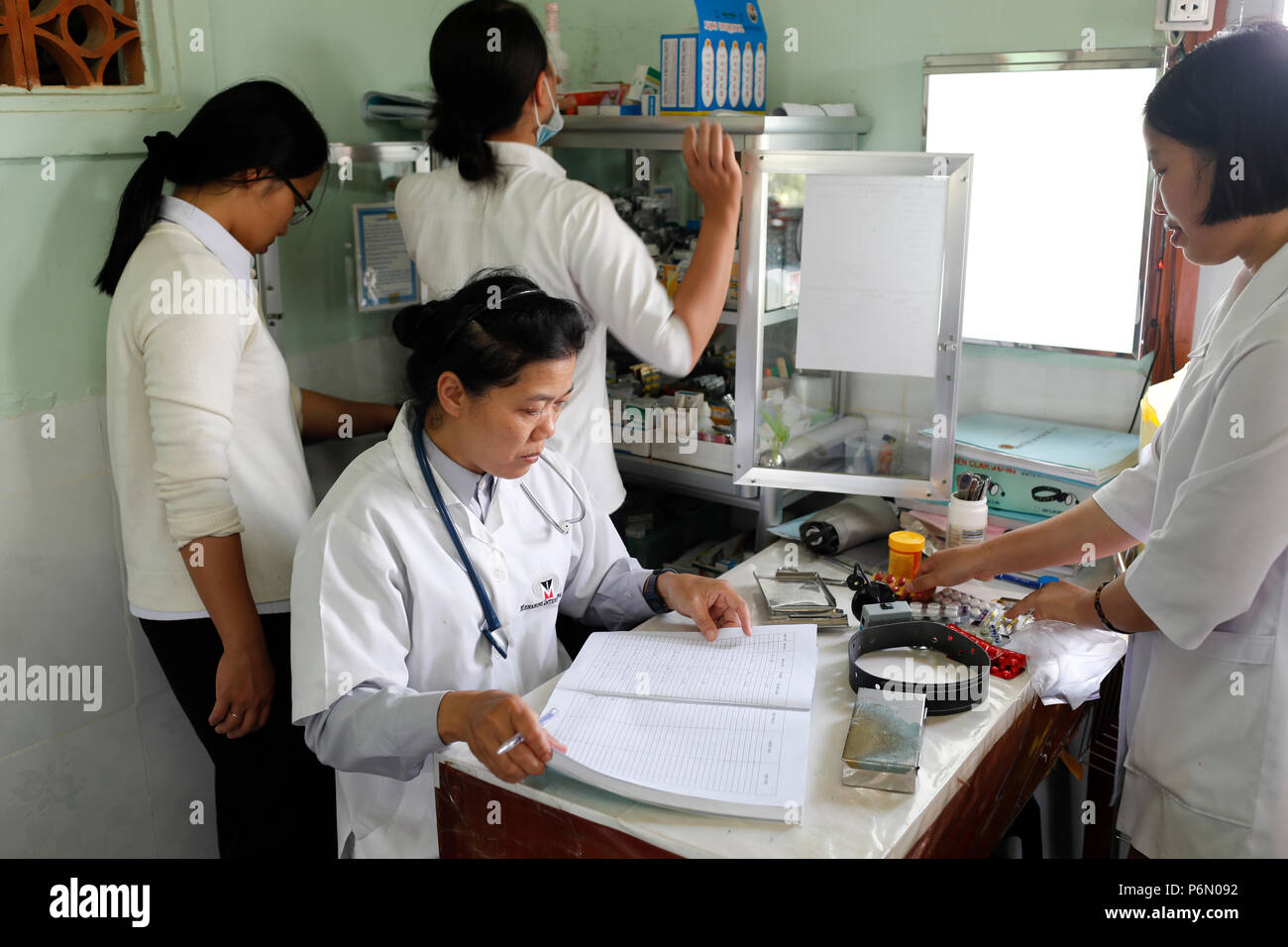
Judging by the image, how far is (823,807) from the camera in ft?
4.33

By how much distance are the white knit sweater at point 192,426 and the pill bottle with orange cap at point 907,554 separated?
106 cm

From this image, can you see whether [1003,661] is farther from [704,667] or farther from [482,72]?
[482,72]

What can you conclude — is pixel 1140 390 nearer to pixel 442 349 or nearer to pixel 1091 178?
pixel 1091 178

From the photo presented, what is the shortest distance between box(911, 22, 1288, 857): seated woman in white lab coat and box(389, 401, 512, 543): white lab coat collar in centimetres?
88

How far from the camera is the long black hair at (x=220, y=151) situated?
175 cm

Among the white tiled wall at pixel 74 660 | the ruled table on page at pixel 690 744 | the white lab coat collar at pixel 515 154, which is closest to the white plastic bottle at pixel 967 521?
the ruled table on page at pixel 690 744

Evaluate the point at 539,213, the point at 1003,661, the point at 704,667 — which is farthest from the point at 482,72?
the point at 1003,661

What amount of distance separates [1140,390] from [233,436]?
1.81 m

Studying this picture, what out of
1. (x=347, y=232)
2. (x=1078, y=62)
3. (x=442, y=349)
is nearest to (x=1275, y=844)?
(x=442, y=349)

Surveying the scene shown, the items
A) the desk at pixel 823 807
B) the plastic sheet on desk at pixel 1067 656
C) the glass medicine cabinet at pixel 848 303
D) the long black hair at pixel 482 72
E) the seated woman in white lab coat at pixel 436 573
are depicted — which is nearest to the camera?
the desk at pixel 823 807

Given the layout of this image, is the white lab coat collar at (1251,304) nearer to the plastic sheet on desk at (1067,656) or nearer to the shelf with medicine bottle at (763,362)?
the plastic sheet on desk at (1067,656)

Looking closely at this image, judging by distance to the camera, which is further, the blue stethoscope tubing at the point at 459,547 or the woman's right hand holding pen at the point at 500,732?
the blue stethoscope tubing at the point at 459,547

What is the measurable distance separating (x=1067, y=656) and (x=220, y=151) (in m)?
1.58

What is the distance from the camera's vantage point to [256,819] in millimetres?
2027
